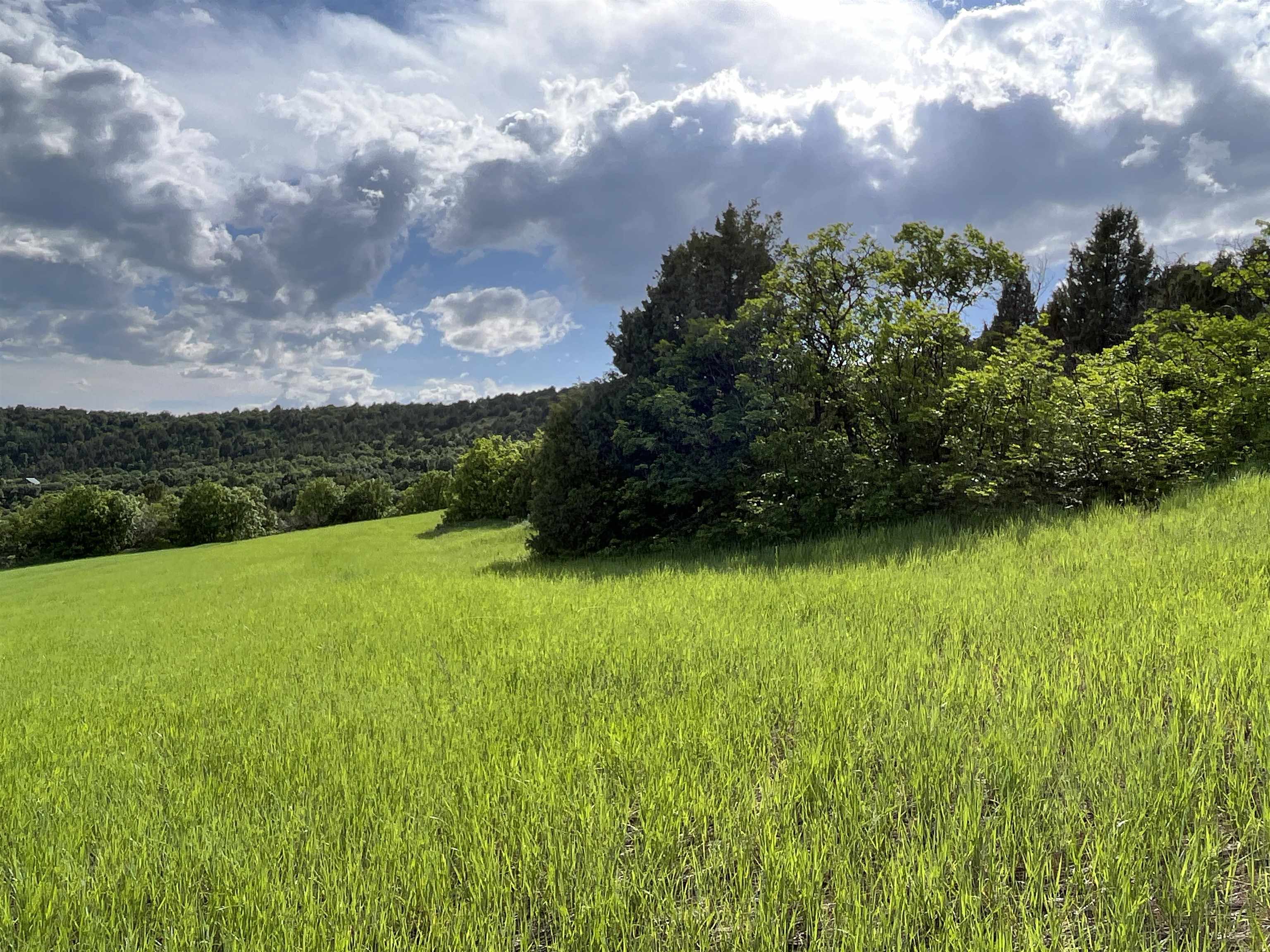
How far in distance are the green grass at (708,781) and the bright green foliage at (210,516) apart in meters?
62.9

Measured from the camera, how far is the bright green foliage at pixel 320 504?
2751 inches

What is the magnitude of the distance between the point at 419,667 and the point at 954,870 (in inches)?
171

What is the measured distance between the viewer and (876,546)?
8.81m

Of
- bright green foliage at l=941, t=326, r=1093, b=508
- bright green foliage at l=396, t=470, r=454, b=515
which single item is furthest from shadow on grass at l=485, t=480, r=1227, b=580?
bright green foliage at l=396, t=470, r=454, b=515

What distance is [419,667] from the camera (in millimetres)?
5273

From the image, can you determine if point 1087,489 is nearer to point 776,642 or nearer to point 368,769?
point 776,642

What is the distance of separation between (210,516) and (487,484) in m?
36.0

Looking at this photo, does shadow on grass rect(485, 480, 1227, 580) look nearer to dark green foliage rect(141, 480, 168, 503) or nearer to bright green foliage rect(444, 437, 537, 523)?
bright green foliage rect(444, 437, 537, 523)

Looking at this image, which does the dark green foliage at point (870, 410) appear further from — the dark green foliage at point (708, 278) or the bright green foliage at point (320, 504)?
the bright green foliage at point (320, 504)

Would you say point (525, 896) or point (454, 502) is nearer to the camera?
point (525, 896)

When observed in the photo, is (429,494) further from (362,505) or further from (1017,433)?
(1017,433)

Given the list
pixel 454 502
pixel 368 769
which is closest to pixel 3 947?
pixel 368 769

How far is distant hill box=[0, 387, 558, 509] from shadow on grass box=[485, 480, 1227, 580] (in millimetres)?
86060

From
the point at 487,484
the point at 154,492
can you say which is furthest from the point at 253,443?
the point at 487,484
